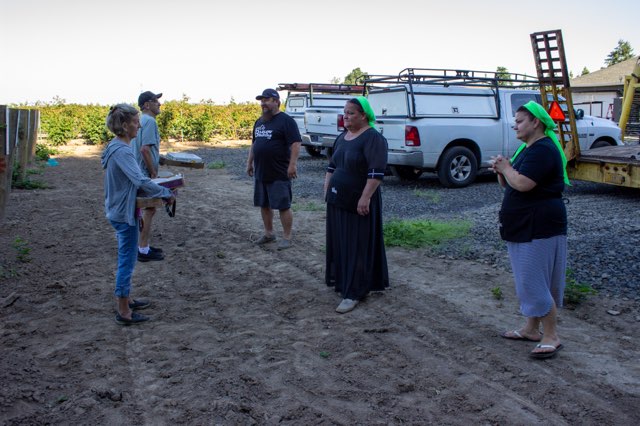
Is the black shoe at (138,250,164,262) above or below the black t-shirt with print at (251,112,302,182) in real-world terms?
below

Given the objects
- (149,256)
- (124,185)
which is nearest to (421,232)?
(149,256)

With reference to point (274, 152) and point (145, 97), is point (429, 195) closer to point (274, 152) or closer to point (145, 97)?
point (274, 152)

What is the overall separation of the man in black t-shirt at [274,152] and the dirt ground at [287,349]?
752 mm

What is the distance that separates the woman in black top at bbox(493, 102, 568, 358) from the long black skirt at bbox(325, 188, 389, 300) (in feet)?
4.40

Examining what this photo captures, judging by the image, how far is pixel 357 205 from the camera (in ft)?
15.9

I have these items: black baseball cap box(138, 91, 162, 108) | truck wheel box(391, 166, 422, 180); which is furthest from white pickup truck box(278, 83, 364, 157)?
black baseball cap box(138, 91, 162, 108)

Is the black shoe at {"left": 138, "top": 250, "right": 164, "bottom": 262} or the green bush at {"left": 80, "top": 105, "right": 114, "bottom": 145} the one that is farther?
the green bush at {"left": 80, "top": 105, "right": 114, "bottom": 145}

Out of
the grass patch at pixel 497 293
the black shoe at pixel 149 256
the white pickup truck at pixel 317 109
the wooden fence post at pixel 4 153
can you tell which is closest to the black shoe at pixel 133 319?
the black shoe at pixel 149 256

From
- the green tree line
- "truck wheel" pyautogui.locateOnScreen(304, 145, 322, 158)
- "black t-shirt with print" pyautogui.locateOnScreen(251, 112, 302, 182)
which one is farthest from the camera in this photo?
the green tree line

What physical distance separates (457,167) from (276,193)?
5773 mm

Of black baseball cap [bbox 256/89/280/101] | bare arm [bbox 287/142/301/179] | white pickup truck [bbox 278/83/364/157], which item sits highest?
white pickup truck [bbox 278/83/364/157]

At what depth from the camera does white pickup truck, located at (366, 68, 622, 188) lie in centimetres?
1102

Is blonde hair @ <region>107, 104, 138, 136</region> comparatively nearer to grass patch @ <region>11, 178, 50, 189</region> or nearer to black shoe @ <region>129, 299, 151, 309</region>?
black shoe @ <region>129, 299, 151, 309</region>

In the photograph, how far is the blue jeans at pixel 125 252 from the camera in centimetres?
430
